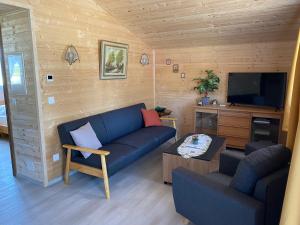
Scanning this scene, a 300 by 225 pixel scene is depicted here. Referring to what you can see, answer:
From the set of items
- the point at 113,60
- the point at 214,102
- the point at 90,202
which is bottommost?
the point at 90,202

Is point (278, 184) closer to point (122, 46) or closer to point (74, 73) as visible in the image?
point (74, 73)

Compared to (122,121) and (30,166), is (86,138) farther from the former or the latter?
(122,121)

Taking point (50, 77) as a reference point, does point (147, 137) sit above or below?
below

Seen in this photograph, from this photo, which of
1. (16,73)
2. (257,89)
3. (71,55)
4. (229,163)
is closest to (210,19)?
(257,89)

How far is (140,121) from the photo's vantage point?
4.51 metres

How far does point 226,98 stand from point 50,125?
3.33 metres

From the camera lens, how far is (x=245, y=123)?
4223mm

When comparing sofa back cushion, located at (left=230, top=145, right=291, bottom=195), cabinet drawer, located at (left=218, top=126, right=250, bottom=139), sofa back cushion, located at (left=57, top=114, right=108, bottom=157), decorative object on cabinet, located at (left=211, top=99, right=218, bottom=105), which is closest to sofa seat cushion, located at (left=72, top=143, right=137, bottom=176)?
sofa back cushion, located at (left=57, top=114, right=108, bottom=157)

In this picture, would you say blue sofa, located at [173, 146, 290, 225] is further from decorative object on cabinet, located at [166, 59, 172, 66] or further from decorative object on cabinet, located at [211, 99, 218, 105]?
decorative object on cabinet, located at [166, 59, 172, 66]

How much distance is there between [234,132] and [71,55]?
122 inches

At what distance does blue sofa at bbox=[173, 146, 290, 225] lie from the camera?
1.67 m

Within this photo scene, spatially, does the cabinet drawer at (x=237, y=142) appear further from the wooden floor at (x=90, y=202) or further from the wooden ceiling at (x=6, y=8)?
the wooden ceiling at (x=6, y=8)

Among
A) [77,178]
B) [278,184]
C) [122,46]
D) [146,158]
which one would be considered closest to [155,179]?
[146,158]

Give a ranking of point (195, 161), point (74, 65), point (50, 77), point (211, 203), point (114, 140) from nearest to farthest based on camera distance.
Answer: point (211, 203), point (195, 161), point (50, 77), point (74, 65), point (114, 140)
